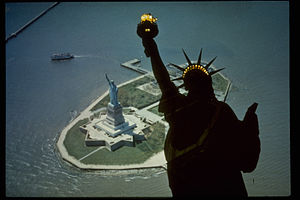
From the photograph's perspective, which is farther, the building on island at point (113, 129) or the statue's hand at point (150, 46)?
the building on island at point (113, 129)

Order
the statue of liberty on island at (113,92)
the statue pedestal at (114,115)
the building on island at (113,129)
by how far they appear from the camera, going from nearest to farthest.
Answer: the statue of liberty on island at (113,92) < the building on island at (113,129) < the statue pedestal at (114,115)

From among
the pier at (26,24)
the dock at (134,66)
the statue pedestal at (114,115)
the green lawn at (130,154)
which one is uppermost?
the pier at (26,24)

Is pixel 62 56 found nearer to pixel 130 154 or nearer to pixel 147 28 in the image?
pixel 130 154

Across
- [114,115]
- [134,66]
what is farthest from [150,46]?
[134,66]

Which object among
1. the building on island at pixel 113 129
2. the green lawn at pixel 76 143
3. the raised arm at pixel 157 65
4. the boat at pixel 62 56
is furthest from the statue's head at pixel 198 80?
the boat at pixel 62 56

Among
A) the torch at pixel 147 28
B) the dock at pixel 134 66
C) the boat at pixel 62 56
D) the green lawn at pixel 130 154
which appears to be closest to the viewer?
the torch at pixel 147 28

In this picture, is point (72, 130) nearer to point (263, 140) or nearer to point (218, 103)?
point (263, 140)

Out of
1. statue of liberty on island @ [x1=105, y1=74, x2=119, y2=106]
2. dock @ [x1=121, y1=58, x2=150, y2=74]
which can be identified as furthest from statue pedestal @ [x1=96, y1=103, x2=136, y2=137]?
dock @ [x1=121, y1=58, x2=150, y2=74]

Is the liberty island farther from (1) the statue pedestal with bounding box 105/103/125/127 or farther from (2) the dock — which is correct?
(2) the dock

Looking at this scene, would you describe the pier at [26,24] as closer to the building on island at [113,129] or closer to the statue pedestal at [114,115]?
the building on island at [113,129]

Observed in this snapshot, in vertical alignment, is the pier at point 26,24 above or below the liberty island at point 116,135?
above

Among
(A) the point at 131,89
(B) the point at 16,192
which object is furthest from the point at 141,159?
(A) the point at 131,89
